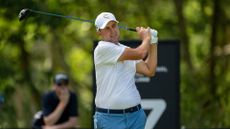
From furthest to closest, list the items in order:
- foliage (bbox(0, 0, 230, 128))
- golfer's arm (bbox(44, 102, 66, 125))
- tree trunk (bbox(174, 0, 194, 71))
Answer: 1. tree trunk (bbox(174, 0, 194, 71))
2. foliage (bbox(0, 0, 230, 128))
3. golfer's arm (bbox(44, 102, 66, 125))

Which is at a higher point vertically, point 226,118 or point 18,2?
point 18,2

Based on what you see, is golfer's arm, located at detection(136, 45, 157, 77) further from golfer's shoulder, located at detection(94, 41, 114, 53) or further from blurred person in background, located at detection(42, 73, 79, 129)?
blurred person in background, located at detection(42, 73, 79, 129)

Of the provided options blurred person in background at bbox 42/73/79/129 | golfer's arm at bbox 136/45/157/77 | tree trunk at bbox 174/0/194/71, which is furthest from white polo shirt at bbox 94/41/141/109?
tree trunk at bbox 174/0/194/71

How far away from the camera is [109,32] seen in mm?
8500

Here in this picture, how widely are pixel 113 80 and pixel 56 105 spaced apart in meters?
4.34

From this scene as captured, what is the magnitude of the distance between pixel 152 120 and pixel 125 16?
26.1ft

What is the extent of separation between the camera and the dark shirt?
495 inches

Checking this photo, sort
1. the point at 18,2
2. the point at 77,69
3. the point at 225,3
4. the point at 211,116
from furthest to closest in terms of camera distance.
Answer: the point at 77,69 < the point at 225,3 < the point at 211,116 < the point at 18,2

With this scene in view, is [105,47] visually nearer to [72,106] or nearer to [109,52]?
[109,52]

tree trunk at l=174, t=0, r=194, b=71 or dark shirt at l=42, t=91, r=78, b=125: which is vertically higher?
tree trunk at l=174, t=0, r=194, b=71

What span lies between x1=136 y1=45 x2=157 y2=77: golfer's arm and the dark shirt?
3.93 metres

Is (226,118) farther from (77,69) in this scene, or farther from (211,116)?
(77,69)

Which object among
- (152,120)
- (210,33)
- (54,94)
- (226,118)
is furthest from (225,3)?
(152,120)

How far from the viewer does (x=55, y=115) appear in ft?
40.9
